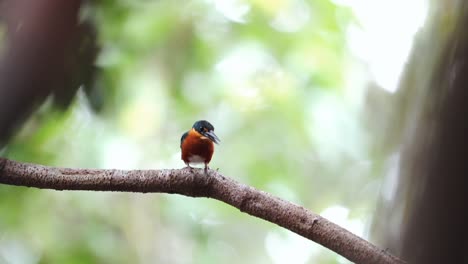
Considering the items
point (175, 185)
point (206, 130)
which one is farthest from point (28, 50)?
point (206, 130)

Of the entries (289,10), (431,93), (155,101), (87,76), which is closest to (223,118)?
(155,101)

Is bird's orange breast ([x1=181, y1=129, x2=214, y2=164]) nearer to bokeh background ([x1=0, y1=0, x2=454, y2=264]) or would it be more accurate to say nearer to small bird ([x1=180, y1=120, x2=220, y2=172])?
small bird ([x1=180, y1=120, x2=220, y2=172])

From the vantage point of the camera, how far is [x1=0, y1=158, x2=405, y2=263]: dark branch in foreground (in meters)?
0.60

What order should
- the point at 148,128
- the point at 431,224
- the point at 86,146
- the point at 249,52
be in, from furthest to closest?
the point at 249,52, the point at 148,128, the point at 86,146, the point at 431,224

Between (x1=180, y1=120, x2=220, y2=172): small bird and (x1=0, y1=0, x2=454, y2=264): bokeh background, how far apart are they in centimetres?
32

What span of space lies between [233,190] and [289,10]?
0.97 meters

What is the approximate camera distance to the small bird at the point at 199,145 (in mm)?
747

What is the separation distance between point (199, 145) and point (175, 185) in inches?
5.0

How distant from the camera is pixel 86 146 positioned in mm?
1245

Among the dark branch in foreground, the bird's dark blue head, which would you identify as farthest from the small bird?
the dark branch in foreground

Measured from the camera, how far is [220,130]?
1409 millimetres

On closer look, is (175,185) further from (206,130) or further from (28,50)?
(28,50)

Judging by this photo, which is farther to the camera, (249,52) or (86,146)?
(249,52)

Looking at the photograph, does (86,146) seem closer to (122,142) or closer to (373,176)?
(122,142)
